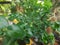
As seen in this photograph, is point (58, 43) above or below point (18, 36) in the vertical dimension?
below

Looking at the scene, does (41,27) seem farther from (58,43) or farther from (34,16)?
(58,43)

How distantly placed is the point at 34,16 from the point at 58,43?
37cm

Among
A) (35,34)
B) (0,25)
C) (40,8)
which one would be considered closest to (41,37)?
(35,34)

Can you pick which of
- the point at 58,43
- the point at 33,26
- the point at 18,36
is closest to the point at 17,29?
the point at 18,36

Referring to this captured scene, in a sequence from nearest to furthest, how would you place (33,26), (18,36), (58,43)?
(18,36)
(33,26)
(58,43)

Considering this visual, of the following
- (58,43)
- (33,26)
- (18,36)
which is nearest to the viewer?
(18,36)

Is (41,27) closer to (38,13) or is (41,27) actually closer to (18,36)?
(38,13)

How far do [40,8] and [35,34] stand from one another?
144 mm

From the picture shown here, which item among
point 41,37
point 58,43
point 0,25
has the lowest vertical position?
point 58,43

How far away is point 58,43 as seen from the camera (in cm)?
125

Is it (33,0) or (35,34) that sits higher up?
(33,0)

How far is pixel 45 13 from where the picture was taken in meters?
0.98

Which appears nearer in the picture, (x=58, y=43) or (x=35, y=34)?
(x=35, y=34)

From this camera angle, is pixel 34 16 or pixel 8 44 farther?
pixel 34 16
